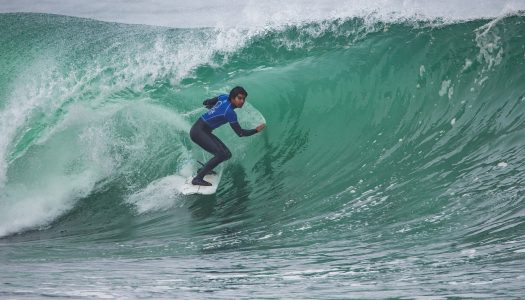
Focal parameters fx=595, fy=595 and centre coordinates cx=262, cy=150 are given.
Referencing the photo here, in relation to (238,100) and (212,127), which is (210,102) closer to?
(212,127)

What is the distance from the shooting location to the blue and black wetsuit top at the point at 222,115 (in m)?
7.75

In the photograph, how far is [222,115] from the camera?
7848mm

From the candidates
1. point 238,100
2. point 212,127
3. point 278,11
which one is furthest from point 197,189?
point 278,11

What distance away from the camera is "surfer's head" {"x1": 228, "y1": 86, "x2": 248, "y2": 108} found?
749 cm

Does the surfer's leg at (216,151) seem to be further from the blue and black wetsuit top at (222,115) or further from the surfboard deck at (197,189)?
the surfboard deck at (197,189)

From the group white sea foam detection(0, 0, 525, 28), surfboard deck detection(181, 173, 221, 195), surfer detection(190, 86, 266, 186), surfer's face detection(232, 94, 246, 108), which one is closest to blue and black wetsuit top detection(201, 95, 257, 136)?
surfer detection(190, 86, 266, 186)

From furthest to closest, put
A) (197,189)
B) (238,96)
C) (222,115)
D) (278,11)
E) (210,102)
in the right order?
1. (278,11)
2. (197,189)
3. (210,102)
4. (222,115)
5. (238,96)

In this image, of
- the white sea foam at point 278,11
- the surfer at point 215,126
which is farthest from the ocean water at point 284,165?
the surfer at point 215,126

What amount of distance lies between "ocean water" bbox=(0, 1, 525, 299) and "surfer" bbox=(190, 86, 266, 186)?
1.76ft

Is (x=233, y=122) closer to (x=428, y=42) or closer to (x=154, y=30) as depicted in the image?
(x=428, y=42)

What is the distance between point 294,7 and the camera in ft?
38.8

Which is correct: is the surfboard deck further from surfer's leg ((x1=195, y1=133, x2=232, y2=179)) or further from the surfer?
surfer's leg ((x1=195, y1=133, x2=232, y2=179))

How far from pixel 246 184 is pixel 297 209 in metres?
1.78

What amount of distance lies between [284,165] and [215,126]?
1418 millimetres
